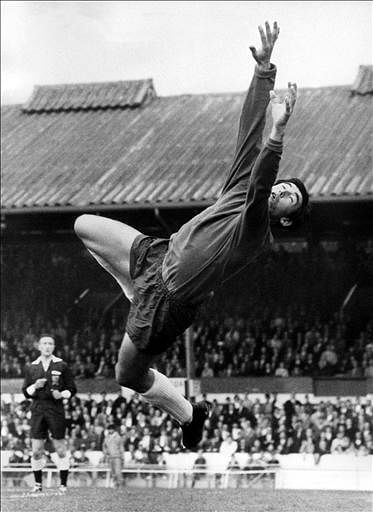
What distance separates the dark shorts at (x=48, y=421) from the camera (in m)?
13.6

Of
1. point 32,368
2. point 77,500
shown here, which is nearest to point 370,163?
point 32,368

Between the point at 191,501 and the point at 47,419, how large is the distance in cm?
265

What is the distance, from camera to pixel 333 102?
23.2 m

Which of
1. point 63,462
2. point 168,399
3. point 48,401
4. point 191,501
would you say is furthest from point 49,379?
point 168,399

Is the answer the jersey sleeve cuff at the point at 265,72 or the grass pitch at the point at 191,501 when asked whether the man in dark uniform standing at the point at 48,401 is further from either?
the jersey sleeve cuff at the point at 265,72

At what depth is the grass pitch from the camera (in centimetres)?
1081

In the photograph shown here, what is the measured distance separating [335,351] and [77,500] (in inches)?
339

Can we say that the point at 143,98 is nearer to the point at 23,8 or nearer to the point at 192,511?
the point at 23,8

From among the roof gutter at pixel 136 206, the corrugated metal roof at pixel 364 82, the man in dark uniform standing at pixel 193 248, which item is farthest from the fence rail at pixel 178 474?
the man in dark uniform standing at pixel 193 248

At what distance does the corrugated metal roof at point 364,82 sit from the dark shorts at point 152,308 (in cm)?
1731

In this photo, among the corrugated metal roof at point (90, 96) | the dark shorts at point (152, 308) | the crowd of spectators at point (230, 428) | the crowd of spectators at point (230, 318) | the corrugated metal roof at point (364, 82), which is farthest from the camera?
the corrugated metal roof at point (90, 96)

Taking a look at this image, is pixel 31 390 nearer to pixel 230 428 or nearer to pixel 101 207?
pixel 230 428

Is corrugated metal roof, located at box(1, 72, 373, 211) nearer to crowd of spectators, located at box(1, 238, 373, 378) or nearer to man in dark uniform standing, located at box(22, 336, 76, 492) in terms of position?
crowd of spectators, located at box(1, 238, 373, 378)

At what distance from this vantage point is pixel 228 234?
20.4 feet
